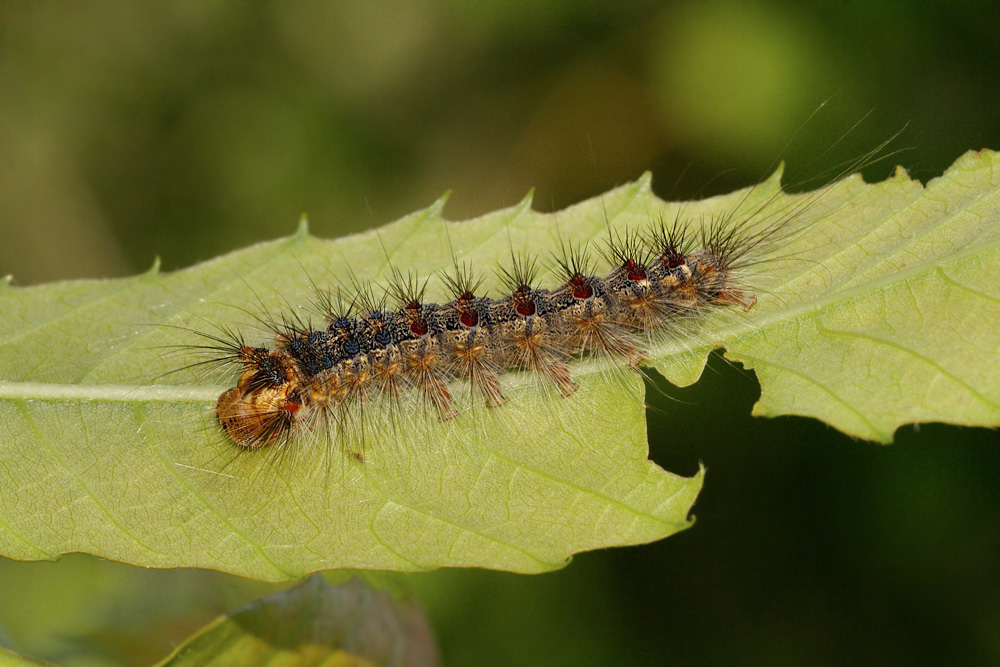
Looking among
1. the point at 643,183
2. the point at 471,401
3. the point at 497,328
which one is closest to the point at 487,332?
the point at 497,328

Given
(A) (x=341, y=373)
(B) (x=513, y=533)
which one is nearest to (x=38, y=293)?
(A) (x=341, y=373)

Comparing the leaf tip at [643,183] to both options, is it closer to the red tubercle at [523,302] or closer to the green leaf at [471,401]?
the green leaf at [471,401]

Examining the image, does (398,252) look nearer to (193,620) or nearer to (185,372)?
(185,372)

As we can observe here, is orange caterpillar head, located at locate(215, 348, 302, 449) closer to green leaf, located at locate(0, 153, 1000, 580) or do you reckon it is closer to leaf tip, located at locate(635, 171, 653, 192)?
green leaf, located at locate(0, 153, 1000, 580)

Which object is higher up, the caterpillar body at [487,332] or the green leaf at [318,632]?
the caterpillar body at [487,332]

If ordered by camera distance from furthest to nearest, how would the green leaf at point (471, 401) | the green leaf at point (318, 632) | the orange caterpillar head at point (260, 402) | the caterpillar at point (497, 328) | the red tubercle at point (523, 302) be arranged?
1. the red tubercle at point (523, 302)
2. the caterpillar at point (497, 328)
3. the orange caterpillar head at point (260, 402)
4. the green leaf at point (471, 401)
5. the green leaf at point (318, 632)

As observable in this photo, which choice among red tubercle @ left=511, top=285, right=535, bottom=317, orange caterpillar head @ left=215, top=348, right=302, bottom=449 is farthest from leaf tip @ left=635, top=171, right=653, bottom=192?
orange caterpillar head @ left=215, top=348, right=302, bottom=449

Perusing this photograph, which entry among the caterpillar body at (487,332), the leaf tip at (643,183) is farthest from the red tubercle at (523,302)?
the leaf tip at (643,183)
